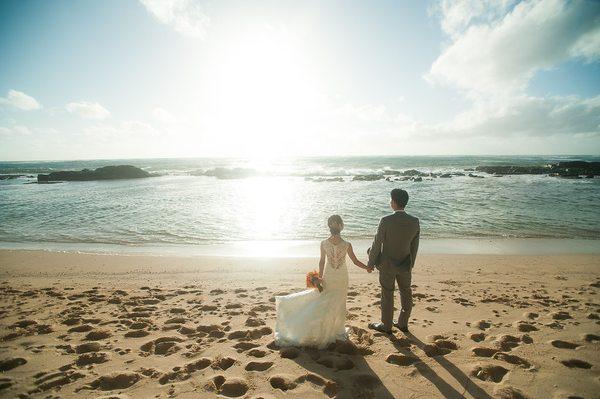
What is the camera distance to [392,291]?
5301 mm

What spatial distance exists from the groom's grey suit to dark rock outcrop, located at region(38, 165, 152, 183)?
5303cm

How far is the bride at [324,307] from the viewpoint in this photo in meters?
4.79

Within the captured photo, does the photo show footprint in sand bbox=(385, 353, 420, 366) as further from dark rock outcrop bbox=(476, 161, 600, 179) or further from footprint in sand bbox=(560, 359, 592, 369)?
dark rock outcrop bbox=(476, 161, 600, 179)

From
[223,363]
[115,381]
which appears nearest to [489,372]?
[223,363]

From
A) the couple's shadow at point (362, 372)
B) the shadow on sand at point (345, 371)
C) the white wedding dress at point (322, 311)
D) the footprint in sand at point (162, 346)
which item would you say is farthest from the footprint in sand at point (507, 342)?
the footprint in sand at point (162, 346)

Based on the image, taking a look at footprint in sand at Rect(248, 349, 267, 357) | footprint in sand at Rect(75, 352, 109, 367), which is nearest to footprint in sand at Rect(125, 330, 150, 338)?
footprint in sand at Rect(75, 352, 109, 367)

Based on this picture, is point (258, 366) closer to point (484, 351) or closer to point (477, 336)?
point (484, 351)

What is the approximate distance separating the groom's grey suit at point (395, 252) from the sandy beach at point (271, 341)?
77cm

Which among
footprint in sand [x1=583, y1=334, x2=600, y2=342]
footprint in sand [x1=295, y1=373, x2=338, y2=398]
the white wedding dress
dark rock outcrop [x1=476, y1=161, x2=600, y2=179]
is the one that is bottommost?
footprint in sand [x1=583, y1=334, x2=600, y2=342]

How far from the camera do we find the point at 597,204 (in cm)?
2133

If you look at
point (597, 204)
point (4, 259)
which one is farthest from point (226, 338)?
point (597, 204)

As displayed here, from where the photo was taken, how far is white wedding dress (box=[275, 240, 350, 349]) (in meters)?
4.79

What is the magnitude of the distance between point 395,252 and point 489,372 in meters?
1.97

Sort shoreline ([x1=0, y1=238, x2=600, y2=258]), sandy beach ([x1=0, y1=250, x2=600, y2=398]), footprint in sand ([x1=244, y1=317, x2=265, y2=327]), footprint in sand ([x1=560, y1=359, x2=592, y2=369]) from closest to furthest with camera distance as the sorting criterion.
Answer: sandy beach ([x1=0, y1=250, x2=600, y2=398])
footprint in sand ([x1=560, y1=359, x2=592, y2=369])
footprint in sand ([x1=244, y1=317, x2=265, y2=327])
shoreline ([x1=0, y1=238, x2=600, y2=258])
